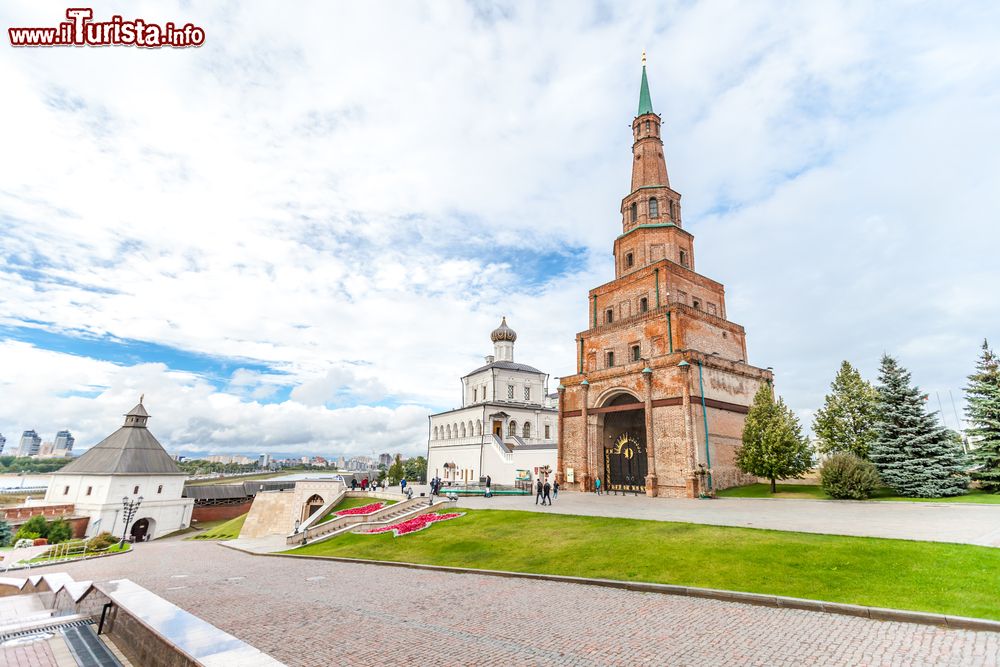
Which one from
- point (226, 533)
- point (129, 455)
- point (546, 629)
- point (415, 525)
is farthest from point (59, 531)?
point (546, 629)

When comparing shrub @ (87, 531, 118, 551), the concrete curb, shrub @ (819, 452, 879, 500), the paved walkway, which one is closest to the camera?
the concrete curb

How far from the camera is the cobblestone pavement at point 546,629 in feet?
21.0

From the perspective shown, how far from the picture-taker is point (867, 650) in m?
6.34

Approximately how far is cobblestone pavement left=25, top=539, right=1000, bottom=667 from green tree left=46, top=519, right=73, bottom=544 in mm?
41473

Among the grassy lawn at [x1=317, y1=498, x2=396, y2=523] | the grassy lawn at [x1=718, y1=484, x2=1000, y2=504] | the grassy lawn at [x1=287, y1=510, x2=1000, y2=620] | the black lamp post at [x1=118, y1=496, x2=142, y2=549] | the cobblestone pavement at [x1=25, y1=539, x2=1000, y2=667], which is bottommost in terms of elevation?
the black lamp post at [x1=118, y1=496, x2=142, y2=549]

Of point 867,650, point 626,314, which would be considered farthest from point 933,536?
point 626,314

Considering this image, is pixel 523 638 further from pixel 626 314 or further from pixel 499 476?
pixel 499 476

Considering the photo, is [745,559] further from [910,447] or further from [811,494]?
[910,447]

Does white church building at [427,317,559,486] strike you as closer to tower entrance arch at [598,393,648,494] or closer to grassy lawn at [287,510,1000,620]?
tower entrance arch at [598,393,648,494]

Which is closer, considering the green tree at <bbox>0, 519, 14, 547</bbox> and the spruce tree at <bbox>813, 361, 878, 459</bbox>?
the spruce tree at <bbox>813, 361, 878, 459</bbox>

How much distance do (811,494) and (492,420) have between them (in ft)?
109

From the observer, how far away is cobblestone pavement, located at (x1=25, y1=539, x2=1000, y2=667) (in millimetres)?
6398

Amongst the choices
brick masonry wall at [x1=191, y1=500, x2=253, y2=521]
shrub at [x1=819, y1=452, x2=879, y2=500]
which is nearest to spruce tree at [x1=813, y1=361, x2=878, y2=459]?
shrub at [x1=819, y1=452, x2=879, y2=500]

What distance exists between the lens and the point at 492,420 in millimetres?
52438
